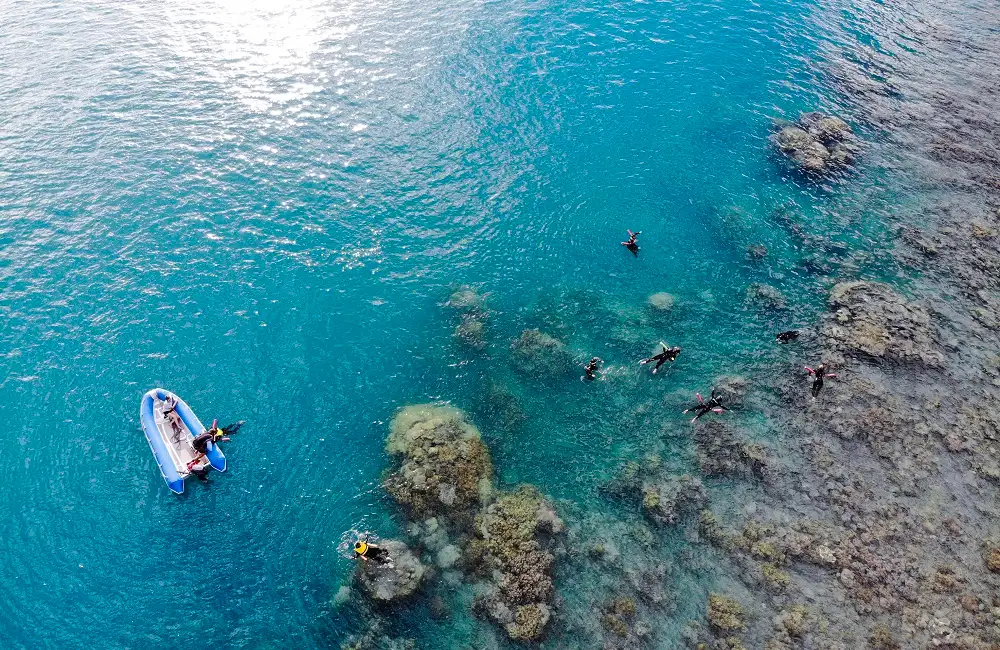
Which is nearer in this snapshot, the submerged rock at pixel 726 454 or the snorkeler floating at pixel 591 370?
the submerged rock at pixel 726 454

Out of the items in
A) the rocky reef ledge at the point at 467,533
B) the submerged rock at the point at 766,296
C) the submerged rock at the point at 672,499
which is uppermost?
the submerged rock at the point at 766,296

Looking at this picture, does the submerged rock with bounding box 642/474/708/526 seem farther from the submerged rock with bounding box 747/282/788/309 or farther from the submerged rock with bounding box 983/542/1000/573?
the submerged rock with bounding box 747/282/788/309

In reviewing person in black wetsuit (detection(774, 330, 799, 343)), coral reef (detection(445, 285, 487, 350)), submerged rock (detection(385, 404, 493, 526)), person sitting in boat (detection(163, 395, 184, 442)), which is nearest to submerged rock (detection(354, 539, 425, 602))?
submerged rock (detection(385, 404, 493, 526))

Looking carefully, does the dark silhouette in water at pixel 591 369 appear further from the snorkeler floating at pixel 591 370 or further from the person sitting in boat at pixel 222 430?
the person sitting in boat at pixel 222 430

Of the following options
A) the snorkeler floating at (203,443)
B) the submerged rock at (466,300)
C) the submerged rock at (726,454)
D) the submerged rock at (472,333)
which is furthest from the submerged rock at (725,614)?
the snorkeler floating at (203,443)

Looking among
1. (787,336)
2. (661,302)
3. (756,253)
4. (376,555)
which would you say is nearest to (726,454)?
(787,336)

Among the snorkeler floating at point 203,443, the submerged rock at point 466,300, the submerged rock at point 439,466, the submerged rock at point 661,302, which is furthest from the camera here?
the submerged rock at point 466,300
